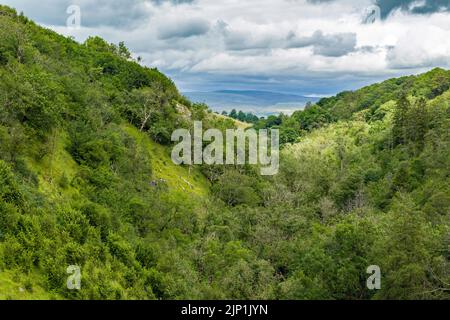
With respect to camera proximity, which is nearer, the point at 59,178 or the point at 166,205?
the point at 59,178

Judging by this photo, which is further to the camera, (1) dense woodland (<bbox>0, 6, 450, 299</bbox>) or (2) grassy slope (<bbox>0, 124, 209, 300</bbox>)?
(1) dense woodland (<bbox>0, 6, 450, 299</bbox>)

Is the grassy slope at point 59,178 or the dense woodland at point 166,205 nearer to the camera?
the grassy slope at point 59,178

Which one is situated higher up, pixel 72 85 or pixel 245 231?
pixel 72 85

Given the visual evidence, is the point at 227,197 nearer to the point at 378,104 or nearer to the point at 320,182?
the point at 320,182

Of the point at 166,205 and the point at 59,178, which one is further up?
the point at 59,178
